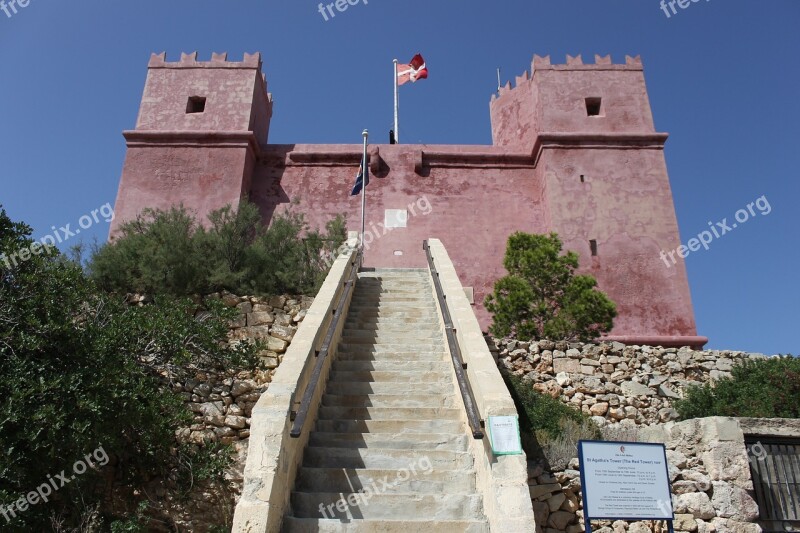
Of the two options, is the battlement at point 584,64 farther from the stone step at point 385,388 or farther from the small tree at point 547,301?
the stone step at point 385,388

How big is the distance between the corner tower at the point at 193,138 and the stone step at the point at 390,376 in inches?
336

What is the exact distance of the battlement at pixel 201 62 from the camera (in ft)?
54.1

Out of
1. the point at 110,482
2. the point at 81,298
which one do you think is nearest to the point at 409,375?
the point at 110,482

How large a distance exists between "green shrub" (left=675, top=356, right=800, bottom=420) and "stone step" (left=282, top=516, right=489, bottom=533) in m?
4.77

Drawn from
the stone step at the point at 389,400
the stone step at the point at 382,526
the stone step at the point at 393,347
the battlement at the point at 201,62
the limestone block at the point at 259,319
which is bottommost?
the stone step at the point at 382,526

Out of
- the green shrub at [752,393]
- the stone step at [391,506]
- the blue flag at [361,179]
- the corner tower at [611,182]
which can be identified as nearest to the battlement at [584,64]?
the corner tower at [611,182]

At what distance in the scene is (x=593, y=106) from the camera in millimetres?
16234

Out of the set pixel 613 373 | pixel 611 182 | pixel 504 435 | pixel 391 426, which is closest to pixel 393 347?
pixel 391 426

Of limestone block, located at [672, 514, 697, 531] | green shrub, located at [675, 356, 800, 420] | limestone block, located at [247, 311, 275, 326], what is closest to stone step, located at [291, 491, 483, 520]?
limestone block, located at [672, 514, 697, 531]

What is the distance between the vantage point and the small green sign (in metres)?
5.17

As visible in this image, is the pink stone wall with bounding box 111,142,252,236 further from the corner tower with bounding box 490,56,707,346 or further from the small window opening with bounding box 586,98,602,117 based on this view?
the small window opening with bounding box 586,98,602,117

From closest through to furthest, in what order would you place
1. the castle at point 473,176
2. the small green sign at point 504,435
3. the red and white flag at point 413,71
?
1. the small green sign at point 504,435
2. the castle at point 473,176
3. the red and white flag at point 413,71

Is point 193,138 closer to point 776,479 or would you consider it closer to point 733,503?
point 733,503

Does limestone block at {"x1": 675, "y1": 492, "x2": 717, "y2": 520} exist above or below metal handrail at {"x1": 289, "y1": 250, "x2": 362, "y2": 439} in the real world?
below
